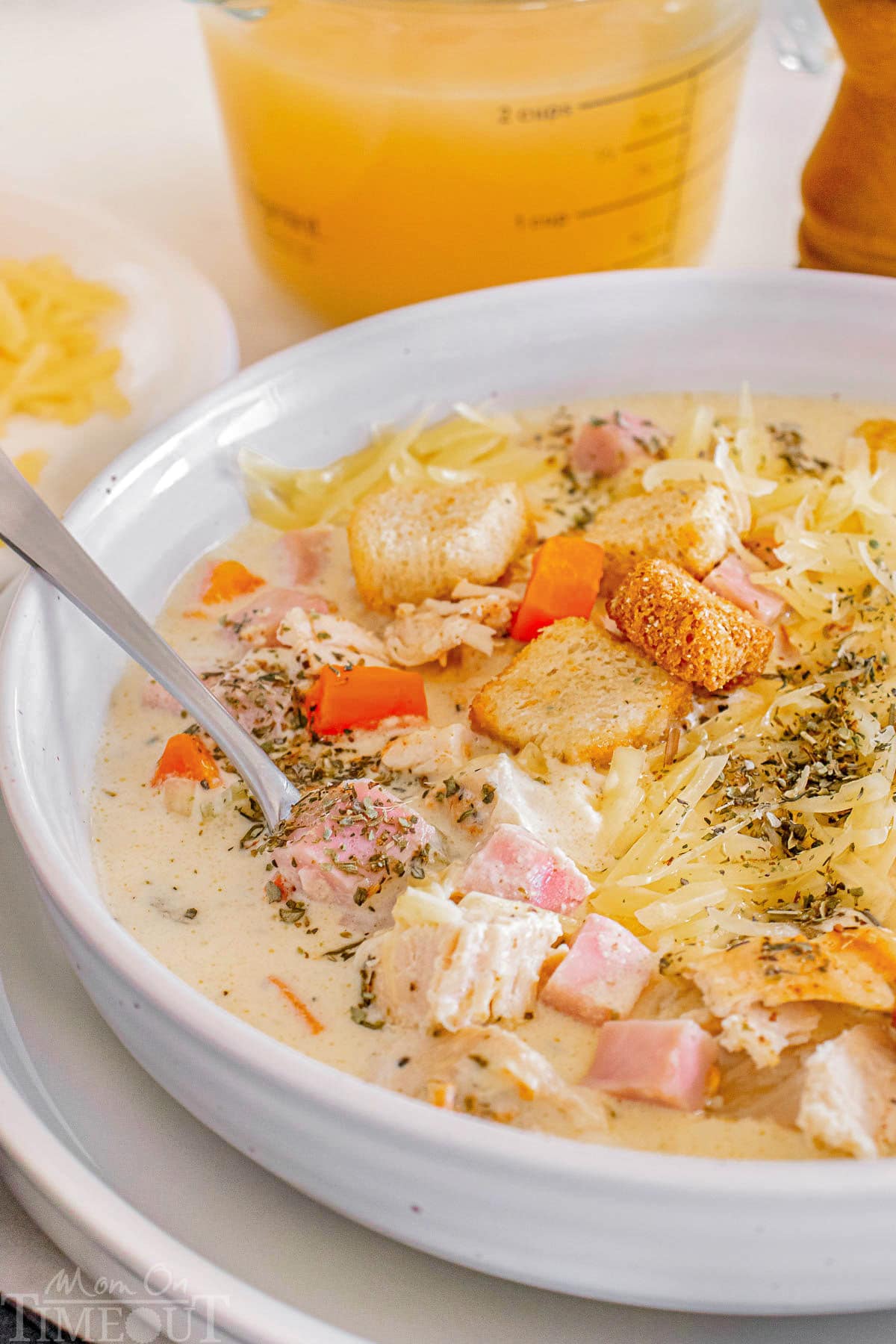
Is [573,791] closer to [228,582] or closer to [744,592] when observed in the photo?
[744,592]

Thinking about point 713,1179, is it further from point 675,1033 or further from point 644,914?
point 644,914

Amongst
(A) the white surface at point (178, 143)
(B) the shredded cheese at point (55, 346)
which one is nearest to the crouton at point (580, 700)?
(B) the shredded cheese at point (55, 346)

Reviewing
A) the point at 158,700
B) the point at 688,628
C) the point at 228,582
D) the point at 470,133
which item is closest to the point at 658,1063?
the point at 688,628

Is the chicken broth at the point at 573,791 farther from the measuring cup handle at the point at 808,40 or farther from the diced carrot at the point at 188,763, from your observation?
the measuring cup handle at the point at 808,40

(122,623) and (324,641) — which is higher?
(122,623)

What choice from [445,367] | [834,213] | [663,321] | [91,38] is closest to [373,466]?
[445,367]

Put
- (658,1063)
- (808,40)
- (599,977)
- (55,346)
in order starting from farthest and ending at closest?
(808,40) → (55,346) → (599,977) → (658,1063)
